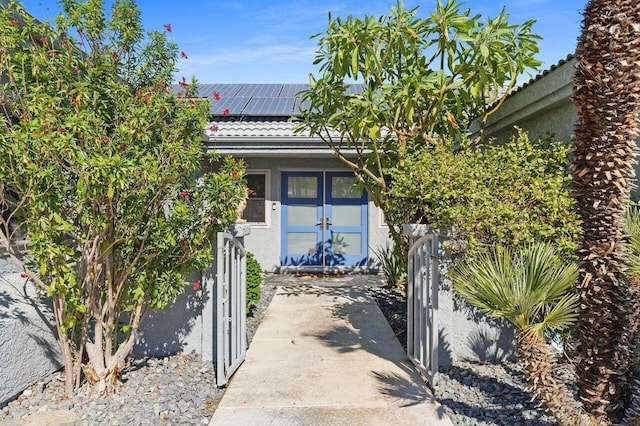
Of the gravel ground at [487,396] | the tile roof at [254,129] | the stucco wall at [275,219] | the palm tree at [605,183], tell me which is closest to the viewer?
the palm tree at [605,183]

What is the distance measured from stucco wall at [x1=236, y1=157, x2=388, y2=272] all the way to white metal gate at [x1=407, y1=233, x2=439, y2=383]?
552 centimetres

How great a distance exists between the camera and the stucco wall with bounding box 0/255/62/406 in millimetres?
3795

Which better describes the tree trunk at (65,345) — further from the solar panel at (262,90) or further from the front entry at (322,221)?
the solar panel at (262,90)

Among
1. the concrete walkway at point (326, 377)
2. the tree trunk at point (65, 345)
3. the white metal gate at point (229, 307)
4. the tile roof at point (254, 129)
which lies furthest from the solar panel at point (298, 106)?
the tree trunk at point (65, 345)

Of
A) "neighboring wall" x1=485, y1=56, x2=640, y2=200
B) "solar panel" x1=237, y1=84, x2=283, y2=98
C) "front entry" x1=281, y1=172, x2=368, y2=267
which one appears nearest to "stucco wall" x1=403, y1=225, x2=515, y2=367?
"neighboring wall" x1=485, y1=56, x2=640, y2=200

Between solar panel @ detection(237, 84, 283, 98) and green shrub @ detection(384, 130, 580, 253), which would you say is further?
solar panel @ detection(237, 84, 283, 98)

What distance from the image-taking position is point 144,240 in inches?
156

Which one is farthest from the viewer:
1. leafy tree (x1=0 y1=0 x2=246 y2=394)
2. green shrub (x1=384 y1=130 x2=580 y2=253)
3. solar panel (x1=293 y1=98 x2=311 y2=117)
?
solar panel (x1=293 y1=98 x2=311 y2=117)

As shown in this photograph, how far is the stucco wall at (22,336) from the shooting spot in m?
3.79

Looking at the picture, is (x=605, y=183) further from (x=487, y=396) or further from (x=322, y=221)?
(x=322, y=221)

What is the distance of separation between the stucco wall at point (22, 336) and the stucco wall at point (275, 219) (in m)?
6.31

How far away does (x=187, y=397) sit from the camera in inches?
159

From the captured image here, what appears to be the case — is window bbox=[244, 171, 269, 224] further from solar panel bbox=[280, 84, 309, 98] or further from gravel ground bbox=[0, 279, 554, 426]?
gravel ground bbox=[0, 279, 554, 426]

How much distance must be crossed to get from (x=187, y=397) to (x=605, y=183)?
3.65 m
